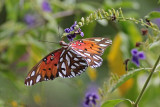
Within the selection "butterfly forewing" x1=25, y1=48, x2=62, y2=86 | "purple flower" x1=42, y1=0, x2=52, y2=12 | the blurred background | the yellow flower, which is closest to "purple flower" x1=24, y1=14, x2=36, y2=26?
the blurred background

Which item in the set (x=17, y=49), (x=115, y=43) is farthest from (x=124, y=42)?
(x=17, y=49)

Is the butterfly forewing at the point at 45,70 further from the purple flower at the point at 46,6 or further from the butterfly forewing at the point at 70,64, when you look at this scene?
the purple flower at the point at 46,6

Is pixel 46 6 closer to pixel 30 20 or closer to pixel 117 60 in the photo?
pixel 30 20

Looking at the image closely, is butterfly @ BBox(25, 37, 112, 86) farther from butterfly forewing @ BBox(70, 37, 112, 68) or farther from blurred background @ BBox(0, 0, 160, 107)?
blurred background @ BBox(0, 0, 160, 107)

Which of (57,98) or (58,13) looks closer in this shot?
(58,13)

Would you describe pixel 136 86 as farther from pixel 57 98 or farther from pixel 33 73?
pixel 57 98

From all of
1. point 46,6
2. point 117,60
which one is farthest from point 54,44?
point 117,60

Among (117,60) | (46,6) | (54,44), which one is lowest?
(117,60)
